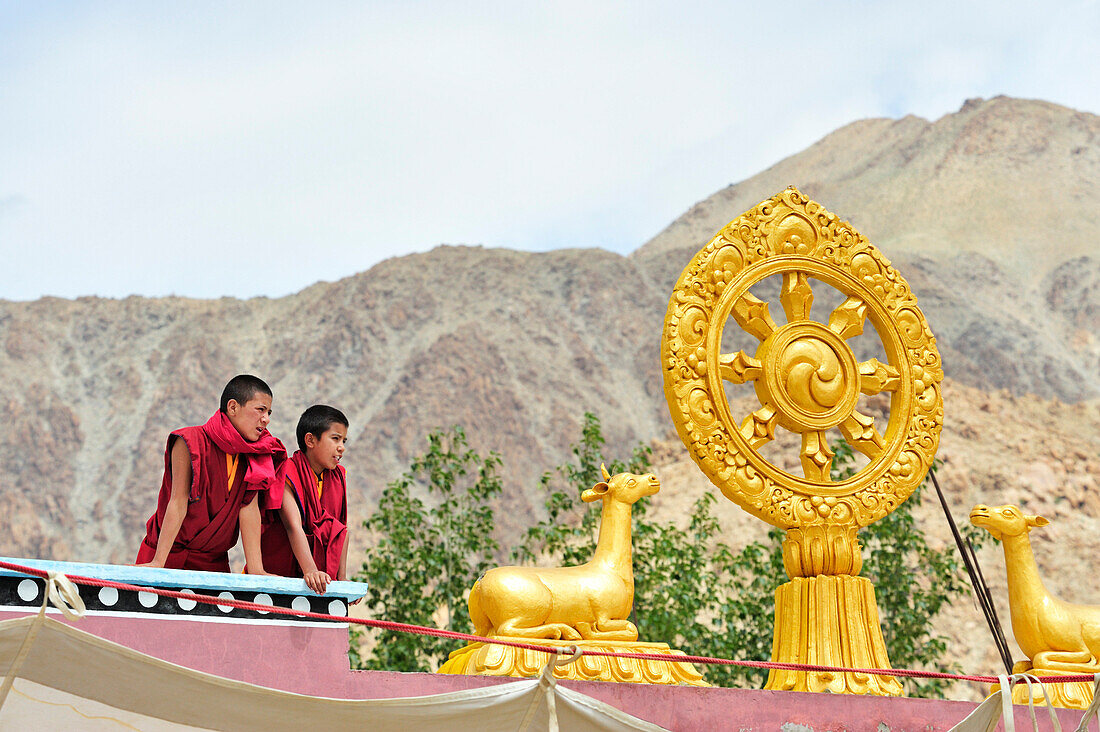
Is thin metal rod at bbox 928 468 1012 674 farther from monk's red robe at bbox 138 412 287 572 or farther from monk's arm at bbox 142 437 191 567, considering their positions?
monk's arm at bbox 142 437 191 567

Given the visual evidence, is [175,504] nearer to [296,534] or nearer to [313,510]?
[296,534]

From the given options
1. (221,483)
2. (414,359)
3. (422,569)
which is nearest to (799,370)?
(221,483)

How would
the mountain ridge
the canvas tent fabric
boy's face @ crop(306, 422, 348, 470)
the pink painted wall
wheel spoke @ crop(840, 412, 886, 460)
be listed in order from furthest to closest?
the mountain ridge
wheel spoke @ crop(840, 412, 886, 460)
boy's face @ crop(306, 422, 348, 470)
the pink painted wall
the canvas tent fabric

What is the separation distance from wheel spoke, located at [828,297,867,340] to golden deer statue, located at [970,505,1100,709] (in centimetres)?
122

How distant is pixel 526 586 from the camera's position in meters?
5.39

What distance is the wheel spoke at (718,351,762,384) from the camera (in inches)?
244

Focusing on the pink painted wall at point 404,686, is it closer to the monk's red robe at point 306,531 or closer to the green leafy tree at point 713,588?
the monk's red robe at point 306,531

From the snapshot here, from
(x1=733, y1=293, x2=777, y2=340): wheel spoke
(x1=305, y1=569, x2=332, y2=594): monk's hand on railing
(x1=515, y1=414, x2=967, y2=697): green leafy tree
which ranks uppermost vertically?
(x1=733, y1=293, x2=777, y2=340): wheel spoke

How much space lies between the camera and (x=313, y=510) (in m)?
5.01

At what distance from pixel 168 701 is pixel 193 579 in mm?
595

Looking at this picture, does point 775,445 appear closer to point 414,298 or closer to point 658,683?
point 414,298

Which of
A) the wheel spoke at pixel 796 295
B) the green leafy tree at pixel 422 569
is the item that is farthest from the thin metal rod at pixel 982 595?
the green leafy tree at pixel 422 569

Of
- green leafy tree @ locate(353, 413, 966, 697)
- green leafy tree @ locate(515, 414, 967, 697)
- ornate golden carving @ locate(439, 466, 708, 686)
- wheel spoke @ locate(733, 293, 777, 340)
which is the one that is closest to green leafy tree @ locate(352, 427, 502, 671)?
green leafy tree @ locate(353, 413, 966, 697)

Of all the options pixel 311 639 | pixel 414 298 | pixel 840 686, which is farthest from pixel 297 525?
pixel 414 298
